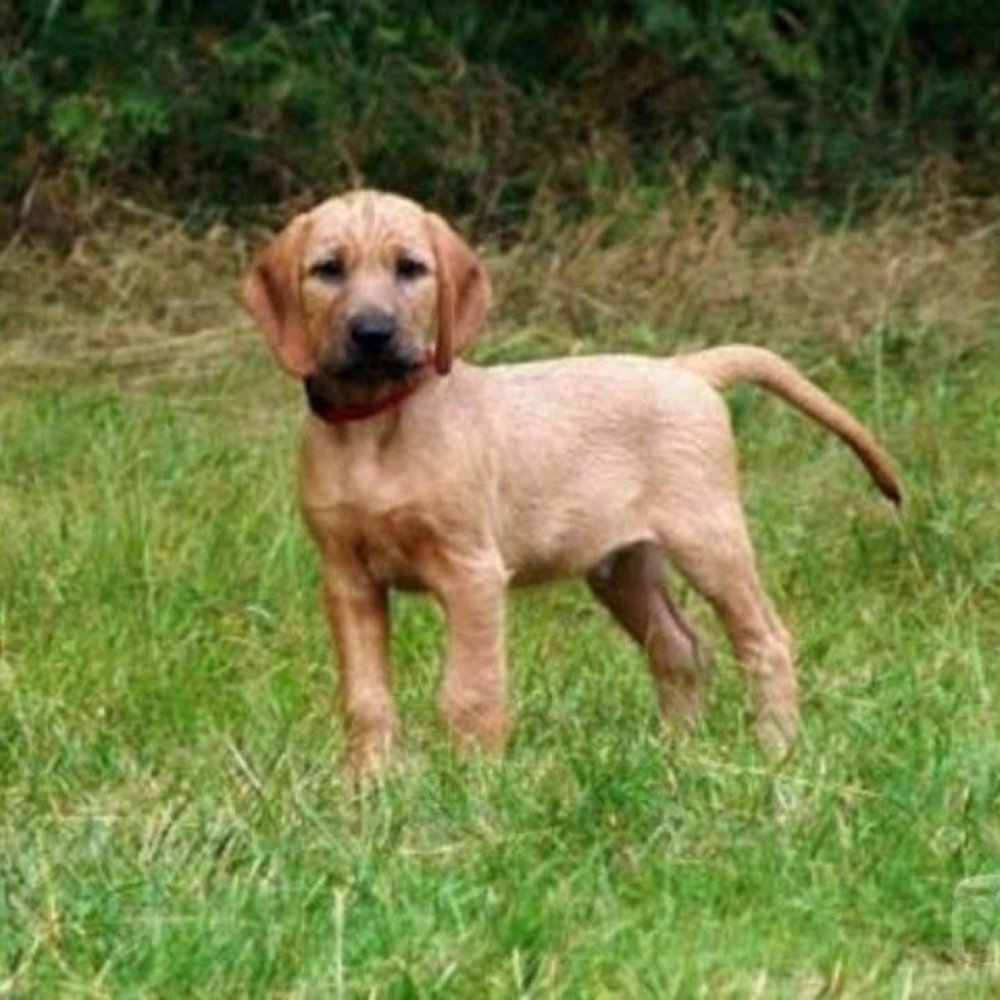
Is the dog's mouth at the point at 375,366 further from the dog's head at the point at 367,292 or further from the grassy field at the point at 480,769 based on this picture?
the grassy field at the point at 480,769

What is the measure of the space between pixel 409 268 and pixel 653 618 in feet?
3.35

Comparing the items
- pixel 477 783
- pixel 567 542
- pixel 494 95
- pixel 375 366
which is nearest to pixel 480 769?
pixel 477 783

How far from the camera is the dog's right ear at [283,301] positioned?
765cm

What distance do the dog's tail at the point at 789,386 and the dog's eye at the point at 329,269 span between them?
967 millimetres

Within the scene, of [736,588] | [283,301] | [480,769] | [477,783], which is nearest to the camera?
[477,783]

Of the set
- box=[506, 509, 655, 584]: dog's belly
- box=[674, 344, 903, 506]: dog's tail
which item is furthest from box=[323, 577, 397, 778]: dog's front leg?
box=[674, 344, 903, 506]: dog's tail

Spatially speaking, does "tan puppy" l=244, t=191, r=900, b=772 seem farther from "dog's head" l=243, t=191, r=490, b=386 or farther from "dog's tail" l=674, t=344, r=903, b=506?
"dog's tail" l=674, t=344, r=903, b=506

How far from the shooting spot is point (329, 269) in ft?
24.9

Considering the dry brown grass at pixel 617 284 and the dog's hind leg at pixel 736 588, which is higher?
the dog's hind leg at pixel 736 588

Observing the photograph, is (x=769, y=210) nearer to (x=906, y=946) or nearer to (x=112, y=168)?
(x=112, y=168)

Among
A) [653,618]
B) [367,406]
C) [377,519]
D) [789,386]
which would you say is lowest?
[653,618]

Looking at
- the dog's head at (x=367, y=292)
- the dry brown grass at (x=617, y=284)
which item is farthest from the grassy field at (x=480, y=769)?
the dry brown grass at (x=617, y=284)

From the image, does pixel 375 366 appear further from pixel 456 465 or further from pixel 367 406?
pixel 456 465

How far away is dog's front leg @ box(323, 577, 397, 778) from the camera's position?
7.61m
